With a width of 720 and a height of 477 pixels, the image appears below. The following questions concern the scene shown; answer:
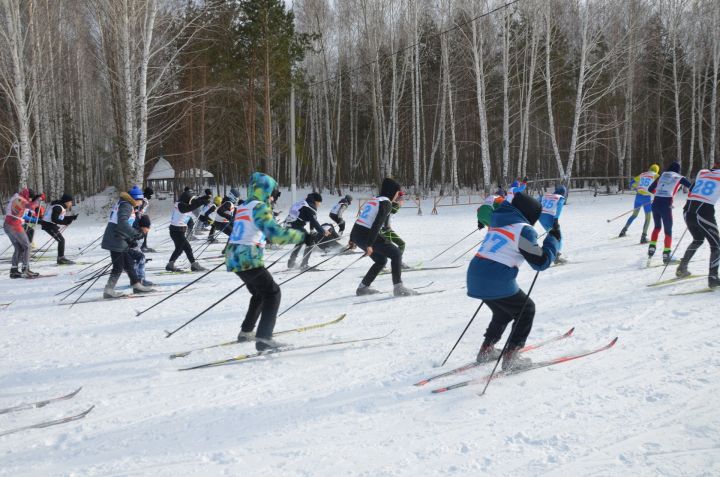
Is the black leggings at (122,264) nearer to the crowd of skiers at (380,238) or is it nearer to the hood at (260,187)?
the crowd of skiers at (380,238)

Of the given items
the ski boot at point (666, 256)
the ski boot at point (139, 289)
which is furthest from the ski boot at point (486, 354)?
the ski boot at point (139, 289)

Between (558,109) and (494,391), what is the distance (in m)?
31.9

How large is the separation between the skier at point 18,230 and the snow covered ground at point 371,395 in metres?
2.92

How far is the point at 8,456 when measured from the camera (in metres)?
3.16

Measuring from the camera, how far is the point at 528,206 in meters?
3.90

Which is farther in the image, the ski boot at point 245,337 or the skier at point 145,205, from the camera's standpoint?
the skier at point 145,205

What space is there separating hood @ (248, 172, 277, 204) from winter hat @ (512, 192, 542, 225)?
2.24 meters

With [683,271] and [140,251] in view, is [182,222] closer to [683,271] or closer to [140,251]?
[140,251]

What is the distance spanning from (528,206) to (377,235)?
3.14 m

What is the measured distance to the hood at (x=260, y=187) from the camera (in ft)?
16.1

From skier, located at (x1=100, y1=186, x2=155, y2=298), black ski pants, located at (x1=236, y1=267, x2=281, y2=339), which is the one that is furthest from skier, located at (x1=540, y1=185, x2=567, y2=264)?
skier, located at (x1=100, y1=186, x2=155, y2=298)

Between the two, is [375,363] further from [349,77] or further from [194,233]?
[349,77]

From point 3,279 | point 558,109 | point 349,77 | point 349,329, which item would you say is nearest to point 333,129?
point 349,77

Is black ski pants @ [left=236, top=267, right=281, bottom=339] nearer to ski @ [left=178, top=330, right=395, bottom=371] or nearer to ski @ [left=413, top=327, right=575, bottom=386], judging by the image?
ski @ [left=178, top=330, right=395, bottom=371]
